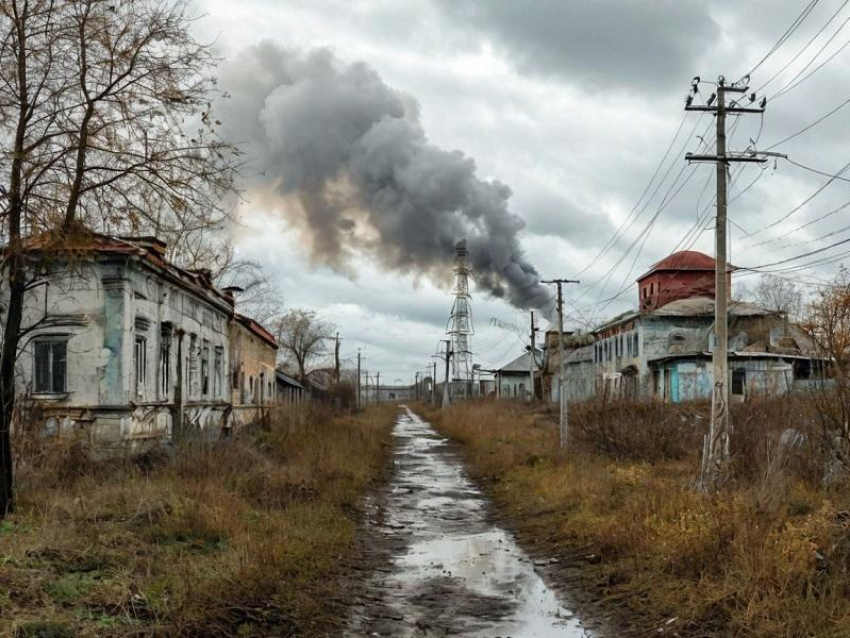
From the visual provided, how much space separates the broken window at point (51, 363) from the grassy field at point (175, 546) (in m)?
1.84

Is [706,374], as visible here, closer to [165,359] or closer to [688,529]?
[165,359]

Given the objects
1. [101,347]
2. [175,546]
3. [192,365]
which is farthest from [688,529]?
[192,365]

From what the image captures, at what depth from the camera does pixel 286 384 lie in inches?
1930

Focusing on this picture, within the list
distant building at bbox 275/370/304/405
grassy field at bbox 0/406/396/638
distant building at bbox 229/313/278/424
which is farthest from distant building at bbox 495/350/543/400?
grassy field at bbox 0/406/396/638

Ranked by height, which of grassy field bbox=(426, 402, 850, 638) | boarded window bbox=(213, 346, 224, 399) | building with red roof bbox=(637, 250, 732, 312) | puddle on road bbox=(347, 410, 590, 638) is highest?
building with red roof bbox=(637, 250, 732, 312)

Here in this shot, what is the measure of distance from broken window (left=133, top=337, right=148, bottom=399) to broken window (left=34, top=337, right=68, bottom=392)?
1.30m

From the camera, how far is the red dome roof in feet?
221

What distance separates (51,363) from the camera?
48.6ft

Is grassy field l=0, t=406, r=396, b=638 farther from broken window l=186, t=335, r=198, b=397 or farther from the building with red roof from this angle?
the building with red roof

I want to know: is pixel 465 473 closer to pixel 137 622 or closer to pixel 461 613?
pixel 461 613

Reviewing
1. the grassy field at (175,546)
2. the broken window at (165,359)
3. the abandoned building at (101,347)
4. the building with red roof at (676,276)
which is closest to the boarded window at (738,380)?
the building with red roof at (676,276)

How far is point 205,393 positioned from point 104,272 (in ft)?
29.9

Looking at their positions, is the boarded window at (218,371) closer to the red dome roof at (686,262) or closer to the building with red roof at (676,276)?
the building with red roof at (676,276)

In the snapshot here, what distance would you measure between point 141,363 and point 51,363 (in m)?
1.83
